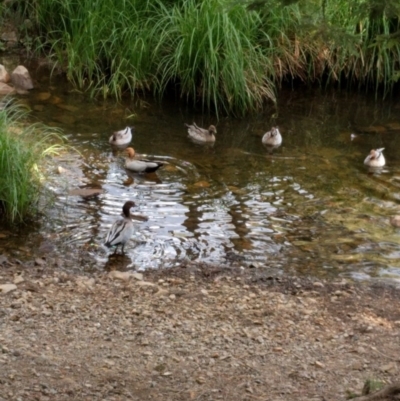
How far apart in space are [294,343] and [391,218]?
3.59 meters

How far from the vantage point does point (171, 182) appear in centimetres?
1023

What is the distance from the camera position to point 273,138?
1168 centimetres

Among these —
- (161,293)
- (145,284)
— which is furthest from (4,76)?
(161,293)

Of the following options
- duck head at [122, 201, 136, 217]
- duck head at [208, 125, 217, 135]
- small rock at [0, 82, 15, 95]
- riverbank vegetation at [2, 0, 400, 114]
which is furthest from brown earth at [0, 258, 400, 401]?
small rock at [0, 82, 15, 95]

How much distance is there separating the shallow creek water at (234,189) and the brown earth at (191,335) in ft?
1.97

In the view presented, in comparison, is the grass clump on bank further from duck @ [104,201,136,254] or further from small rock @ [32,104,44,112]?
small rock @ [32,104,44,112]

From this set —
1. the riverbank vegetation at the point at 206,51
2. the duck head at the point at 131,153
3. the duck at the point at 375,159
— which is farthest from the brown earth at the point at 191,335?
the riverbank vegetation at the point at 206,51

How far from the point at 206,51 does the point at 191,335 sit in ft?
22.7

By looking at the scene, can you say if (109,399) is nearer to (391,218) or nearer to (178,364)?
(178,364)

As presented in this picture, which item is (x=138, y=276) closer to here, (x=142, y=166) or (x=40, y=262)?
(x=40, y=262)

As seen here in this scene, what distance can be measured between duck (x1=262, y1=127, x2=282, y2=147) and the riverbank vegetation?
1.10 meters

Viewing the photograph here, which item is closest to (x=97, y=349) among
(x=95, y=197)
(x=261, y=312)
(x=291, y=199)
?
(x=261, y=312)

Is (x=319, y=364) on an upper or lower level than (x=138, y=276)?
upper

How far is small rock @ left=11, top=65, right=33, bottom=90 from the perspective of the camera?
1340 centimetres
